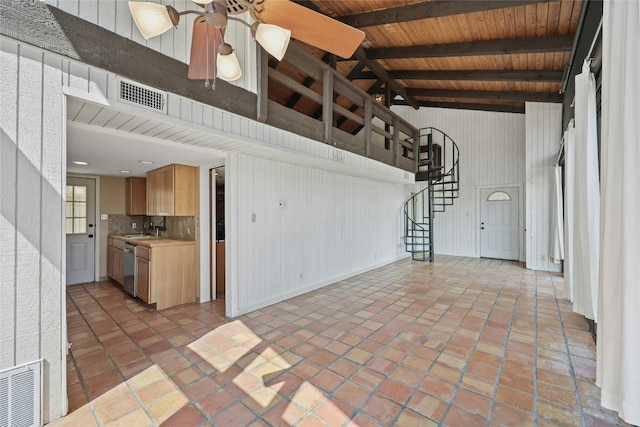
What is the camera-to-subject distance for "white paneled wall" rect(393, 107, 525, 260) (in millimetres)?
7691

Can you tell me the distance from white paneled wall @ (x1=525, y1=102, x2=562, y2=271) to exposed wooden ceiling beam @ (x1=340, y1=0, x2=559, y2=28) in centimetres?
394

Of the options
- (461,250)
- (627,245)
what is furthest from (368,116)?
(461,250)

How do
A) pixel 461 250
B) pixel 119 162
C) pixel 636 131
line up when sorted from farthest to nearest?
pixel 461 250
pixel 119 162
pixel 636 131

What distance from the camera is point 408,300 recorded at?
14.1 ft

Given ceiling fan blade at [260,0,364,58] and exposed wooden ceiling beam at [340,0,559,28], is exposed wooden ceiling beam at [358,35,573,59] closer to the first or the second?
exposed wooden ceiling beam at [340,0,559,28]

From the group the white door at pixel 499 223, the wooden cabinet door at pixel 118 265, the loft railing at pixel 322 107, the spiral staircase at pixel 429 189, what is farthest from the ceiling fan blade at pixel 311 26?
the white door at pixel 499 223

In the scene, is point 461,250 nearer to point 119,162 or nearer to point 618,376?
point 618,376

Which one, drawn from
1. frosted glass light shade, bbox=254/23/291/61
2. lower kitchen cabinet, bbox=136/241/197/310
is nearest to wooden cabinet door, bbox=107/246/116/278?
lower kitchen cabinet, bbox=136/241/197/310

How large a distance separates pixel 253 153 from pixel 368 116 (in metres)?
2.84

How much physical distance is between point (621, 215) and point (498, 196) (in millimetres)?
7841

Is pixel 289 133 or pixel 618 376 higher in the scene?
pixel 289 133

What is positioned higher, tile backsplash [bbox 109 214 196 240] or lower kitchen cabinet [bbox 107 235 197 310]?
tile backsplash [bbox 109 214 196 240]

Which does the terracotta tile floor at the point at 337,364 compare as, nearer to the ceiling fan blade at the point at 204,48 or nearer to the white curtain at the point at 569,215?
the white curtain at the point at 569,215

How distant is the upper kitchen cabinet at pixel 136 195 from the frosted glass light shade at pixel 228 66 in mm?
4497
